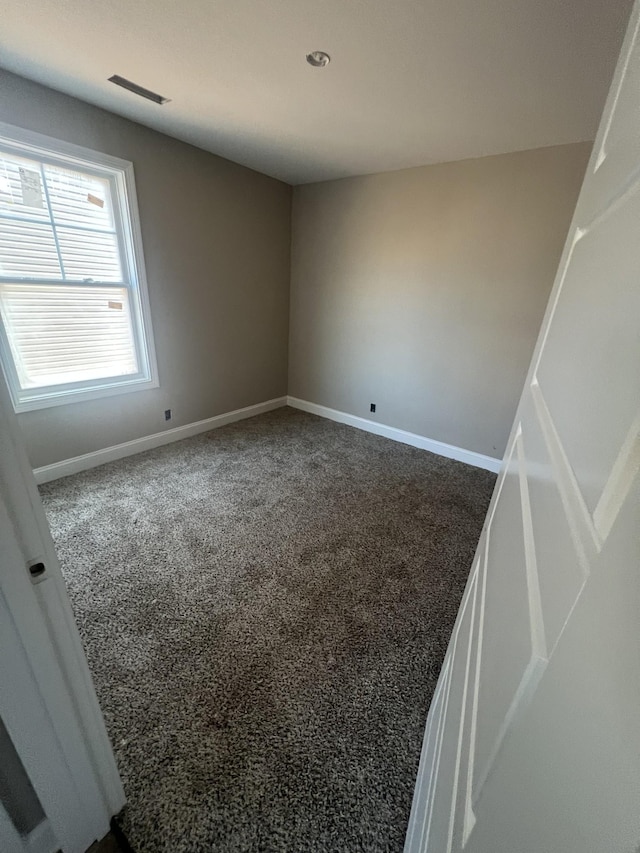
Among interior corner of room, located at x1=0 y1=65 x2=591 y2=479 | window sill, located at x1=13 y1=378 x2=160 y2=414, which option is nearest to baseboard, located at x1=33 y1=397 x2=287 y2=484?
interior corner of room, located at x1=0 y1=65 x2=591 y2=479

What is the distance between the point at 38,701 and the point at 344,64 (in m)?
2.57

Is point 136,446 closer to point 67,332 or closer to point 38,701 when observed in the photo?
point 67,332

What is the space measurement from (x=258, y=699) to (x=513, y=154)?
11.8 ft

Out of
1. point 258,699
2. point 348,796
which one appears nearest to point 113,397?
point 258,699

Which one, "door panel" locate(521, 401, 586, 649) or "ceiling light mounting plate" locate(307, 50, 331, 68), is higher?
"ceiling light mounting plate" locate(307, 50, 331, 68)

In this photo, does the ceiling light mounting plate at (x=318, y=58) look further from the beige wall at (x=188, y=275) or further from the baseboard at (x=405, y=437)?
the baseboard at (x=405, y=437)

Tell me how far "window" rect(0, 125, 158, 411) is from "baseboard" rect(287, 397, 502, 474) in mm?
2019

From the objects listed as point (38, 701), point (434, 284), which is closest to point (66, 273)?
point (38, 701)

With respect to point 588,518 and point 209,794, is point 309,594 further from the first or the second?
point 588,518

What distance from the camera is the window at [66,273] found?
219cm

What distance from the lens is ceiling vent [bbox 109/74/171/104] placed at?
1910mm

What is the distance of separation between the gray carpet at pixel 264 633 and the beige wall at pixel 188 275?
1.56 feet

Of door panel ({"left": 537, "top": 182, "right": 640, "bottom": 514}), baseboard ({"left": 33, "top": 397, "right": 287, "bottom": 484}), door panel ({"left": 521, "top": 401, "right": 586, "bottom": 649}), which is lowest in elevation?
baseboard ({"left": 33, "top": 397, "right": 287, "bottom": 484})

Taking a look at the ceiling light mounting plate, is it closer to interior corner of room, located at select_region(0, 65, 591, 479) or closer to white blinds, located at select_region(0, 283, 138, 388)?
interior corner of room, located at select_region(0, 65, 591, 479)
